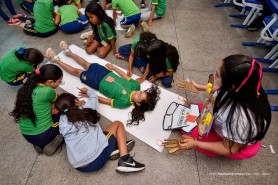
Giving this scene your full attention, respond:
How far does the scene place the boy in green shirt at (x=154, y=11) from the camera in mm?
2802

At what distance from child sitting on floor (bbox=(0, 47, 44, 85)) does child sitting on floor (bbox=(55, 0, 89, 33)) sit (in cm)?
93

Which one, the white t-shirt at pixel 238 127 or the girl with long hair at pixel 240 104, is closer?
the girl with long hair at pixel 240 104

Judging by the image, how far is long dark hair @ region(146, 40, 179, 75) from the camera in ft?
5.95

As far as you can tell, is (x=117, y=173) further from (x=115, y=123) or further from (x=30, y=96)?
(x=30, y=96)

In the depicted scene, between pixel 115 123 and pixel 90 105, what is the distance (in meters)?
0.29

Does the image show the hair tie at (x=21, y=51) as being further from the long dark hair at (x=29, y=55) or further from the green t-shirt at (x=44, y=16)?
the green t-shirt at (x=44, y=16)

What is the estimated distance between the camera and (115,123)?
68.6 inches

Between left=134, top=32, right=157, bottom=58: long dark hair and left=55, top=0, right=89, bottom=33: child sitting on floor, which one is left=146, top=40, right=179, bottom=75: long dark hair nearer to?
left=134, top=32, right=157, bottom=58: long dark hair

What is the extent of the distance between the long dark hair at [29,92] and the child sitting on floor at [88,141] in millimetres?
212

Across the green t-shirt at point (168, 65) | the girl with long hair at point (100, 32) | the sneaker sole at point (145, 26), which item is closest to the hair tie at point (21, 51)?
the girl with long hair at point (100, 32)

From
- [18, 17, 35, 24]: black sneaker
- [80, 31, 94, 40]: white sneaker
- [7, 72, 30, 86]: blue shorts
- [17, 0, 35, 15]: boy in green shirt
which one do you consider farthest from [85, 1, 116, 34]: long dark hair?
[17, 0, 35, 15]: boy in green shirt

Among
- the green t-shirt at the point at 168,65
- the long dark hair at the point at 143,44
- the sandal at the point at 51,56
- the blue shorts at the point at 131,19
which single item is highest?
the long dark hair at the point at 143,44

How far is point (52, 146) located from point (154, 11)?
235 cm

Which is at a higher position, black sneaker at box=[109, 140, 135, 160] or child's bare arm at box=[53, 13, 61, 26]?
child's bare arm at box=[53, 13, 61, 26]
